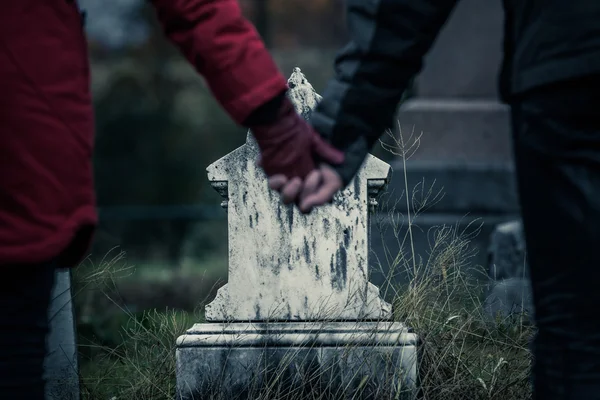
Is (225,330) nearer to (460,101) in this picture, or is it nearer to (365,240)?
(365,240)

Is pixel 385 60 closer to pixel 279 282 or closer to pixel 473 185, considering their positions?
pixel 279 282

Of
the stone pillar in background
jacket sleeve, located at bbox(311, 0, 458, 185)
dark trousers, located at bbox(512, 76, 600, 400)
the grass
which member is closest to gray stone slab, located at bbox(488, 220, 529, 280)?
the grass

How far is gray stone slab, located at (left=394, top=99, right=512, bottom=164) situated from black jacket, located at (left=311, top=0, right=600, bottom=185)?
500 centimetres

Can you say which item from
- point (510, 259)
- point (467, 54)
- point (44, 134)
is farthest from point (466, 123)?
point (44, 134)

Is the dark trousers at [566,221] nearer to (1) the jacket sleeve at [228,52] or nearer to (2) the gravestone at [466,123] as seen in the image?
(1) the jacket sleeve at [228,52]

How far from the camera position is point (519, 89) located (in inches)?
68.9

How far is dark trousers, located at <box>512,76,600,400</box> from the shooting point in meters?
1.69

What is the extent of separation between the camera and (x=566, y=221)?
1727mm

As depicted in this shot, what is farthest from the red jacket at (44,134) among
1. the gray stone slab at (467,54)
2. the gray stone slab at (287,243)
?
the gray stone slab at (467,54)

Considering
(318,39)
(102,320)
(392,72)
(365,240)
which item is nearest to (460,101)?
(102,320)

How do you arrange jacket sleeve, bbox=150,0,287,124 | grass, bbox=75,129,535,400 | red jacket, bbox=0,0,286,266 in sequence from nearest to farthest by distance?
red jacket, bbox=0,0,286,266 → jacket sleeve, bbox=150,0,287,124 → grass, bbox=75,129,535,400

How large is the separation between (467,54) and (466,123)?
54cm

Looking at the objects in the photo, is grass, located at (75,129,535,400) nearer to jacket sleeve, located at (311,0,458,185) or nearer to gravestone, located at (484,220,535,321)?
gravestone, located at (484,220,535,321)

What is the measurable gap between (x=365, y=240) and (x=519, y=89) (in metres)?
1.74
